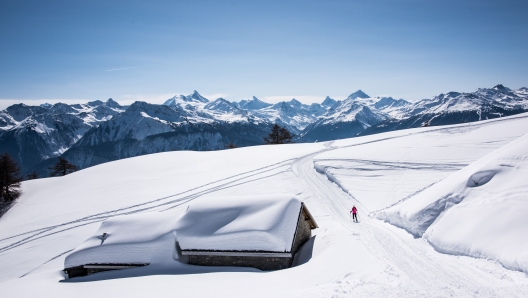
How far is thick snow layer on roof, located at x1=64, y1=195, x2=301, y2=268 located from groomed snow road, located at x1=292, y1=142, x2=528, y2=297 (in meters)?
4.51

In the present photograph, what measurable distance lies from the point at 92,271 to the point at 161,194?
17.6 meters

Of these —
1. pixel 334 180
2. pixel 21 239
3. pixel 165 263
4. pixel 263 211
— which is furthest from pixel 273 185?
pixel 21 239

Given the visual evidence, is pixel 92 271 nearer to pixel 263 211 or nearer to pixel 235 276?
pixel 235 276

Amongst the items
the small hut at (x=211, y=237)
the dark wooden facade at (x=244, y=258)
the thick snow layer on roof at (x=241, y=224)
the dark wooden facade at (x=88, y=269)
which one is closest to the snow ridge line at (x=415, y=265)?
the dark wooden facade at (x=244, y=258)

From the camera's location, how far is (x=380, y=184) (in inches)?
1190

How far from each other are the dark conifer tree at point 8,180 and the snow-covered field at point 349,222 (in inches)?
74.2

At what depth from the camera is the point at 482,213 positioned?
14.5m

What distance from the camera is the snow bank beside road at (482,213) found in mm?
12305

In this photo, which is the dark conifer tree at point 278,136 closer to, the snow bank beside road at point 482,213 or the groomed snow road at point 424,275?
the snow bank beside road at point 482,213

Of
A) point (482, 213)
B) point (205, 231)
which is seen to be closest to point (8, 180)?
point (205, 231)

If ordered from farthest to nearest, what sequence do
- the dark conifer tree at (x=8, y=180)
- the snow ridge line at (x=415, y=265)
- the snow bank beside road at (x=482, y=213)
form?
the dark conifer tree at (x=8, y=180) < the snow bank beside road at (x=482, y=213) < the snow ridge line at (x=415, y=265)

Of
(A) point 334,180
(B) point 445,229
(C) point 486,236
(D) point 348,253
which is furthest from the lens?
(A) point 334,180

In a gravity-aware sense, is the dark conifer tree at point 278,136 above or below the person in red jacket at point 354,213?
above

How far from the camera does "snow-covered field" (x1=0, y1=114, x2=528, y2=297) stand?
1141cm
